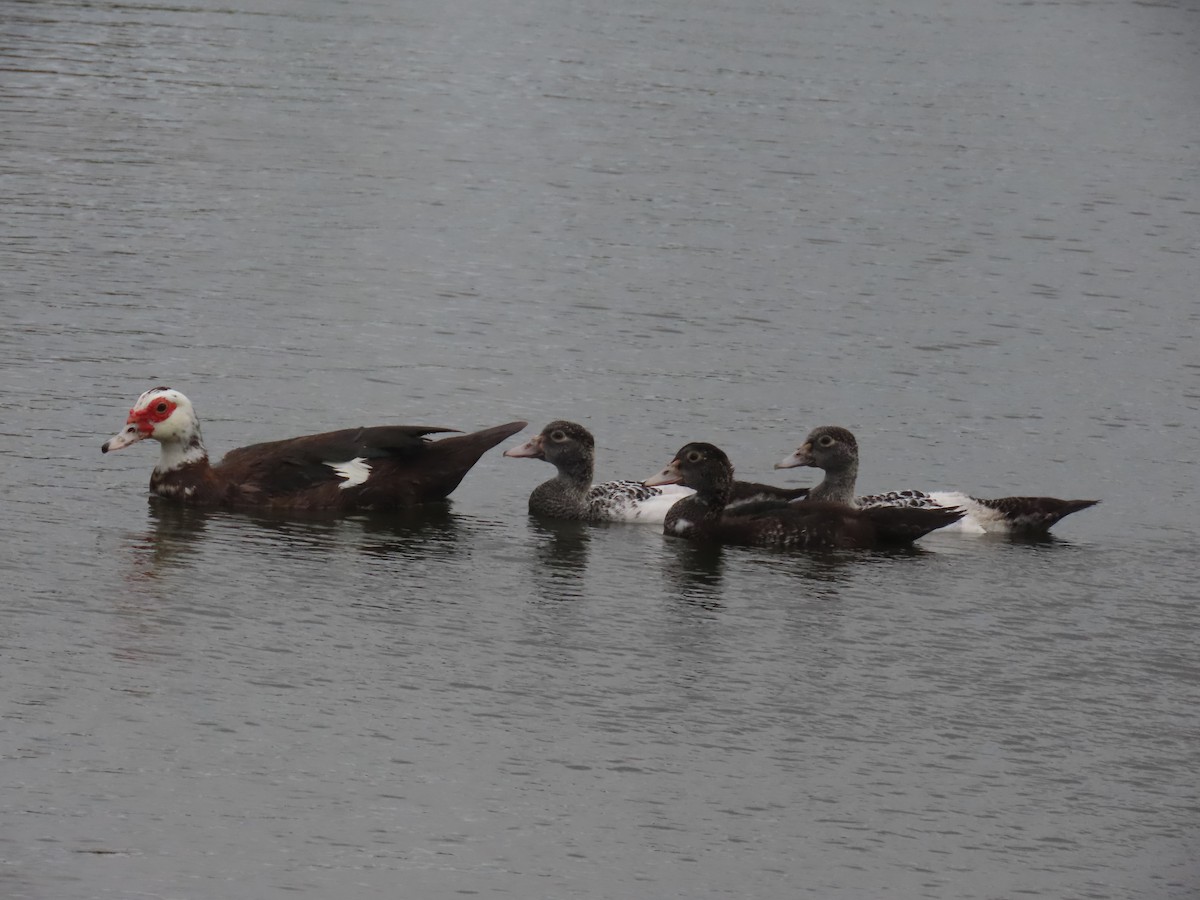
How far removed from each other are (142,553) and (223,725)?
12.1ft

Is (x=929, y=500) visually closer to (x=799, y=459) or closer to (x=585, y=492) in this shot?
(x=799, y=459)

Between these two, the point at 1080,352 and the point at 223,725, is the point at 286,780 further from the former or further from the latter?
the point at 1080,352

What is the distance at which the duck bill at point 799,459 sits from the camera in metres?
17.4

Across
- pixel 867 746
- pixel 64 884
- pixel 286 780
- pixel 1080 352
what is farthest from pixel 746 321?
pixel 64 884

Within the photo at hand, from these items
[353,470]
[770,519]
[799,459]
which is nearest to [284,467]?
[353,470]

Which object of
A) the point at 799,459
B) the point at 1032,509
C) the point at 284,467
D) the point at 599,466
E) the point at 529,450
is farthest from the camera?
the point at 599,466

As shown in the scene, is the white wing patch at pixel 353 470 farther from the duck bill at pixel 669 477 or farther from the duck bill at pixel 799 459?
the duck bill at pixel 799 459

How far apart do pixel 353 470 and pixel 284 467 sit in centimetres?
52

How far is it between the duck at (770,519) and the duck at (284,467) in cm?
197

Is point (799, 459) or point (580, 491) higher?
point (799, 459)

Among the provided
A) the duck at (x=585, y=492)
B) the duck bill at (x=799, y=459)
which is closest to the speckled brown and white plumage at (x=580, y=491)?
the duck at (x=585, y=492)

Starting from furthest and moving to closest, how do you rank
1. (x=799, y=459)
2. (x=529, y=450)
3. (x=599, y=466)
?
(x=599, y=466), (x=529, y=450), (x=799, y=459)

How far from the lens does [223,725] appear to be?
38.8ft

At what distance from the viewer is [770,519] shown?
16.8 m
